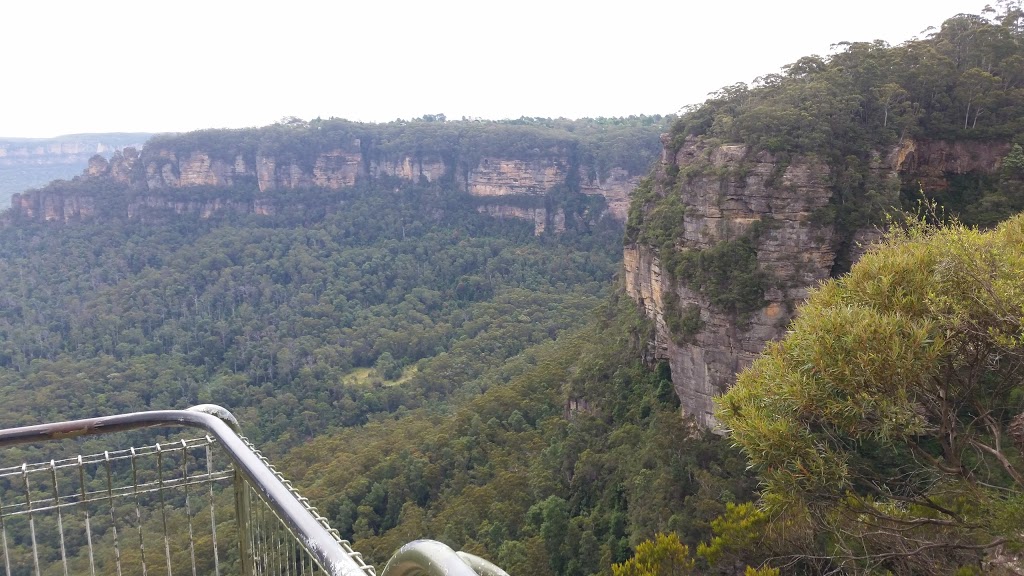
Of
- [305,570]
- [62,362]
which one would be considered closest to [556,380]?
[305,570]

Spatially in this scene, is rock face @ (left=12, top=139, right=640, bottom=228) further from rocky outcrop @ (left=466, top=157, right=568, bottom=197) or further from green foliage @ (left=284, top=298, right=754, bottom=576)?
green foliage @ (left=284, top=298, right=754, bottom=576)

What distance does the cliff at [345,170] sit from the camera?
205ft

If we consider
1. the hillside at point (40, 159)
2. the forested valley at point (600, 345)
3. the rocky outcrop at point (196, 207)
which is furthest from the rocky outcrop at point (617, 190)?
the hillside at point (40, 159)

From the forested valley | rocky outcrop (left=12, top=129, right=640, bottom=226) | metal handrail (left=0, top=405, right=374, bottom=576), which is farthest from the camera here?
rocky outcrop (left=12, top=129, right=640, bottom=226)

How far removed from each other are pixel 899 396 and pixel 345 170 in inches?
2658

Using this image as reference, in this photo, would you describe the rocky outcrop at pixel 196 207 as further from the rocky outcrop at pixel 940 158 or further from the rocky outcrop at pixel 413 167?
Answer: the rocky outcrop at pixel 940 158

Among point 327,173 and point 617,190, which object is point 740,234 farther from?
point 327,173

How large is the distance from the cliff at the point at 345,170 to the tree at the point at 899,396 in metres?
52.6

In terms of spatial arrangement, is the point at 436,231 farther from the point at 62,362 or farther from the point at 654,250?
the point at 654,250

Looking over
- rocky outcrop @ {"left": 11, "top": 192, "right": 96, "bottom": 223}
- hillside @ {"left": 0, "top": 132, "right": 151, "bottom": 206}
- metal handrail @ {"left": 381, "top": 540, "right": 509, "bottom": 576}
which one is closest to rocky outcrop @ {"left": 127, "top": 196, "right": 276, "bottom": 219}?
rocky outcrop @ {"left": 11, "top": 192, "right": 96, "bottom": 223}

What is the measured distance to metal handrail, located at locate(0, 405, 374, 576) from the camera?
1.86 meters

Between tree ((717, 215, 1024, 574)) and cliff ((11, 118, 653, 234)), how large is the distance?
52.6 meters

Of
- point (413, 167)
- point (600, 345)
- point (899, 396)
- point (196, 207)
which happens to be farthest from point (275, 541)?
point (196, 207)

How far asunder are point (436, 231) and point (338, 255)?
9794mm
